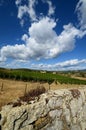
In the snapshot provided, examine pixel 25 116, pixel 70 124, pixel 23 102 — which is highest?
pixel 23 102

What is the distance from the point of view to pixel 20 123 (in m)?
10.3

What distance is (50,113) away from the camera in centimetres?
1091

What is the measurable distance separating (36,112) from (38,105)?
44 centimetres

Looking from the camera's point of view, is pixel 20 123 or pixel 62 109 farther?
pixel 62 109

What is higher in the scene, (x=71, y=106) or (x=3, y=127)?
(x=71, y=106)

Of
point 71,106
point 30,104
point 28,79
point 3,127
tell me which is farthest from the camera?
point 28,79

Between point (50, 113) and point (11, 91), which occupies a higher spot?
point (11, 91)

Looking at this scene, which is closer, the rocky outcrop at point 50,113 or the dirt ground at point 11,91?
the rocky outcrop at point 50,113

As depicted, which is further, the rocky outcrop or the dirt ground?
the dirt ground

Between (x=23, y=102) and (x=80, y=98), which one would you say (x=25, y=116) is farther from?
(x=80, y=98)

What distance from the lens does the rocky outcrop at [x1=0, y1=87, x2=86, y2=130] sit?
33.8ft

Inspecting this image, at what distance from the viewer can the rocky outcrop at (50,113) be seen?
1031cm

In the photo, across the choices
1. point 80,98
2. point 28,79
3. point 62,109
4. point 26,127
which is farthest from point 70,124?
point 28,79

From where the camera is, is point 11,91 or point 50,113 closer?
point 50,113
